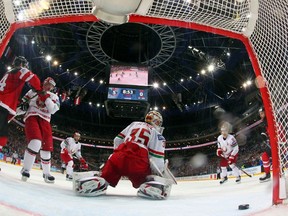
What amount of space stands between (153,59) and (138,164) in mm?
12543

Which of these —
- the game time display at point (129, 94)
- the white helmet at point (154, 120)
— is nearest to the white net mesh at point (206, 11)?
the white helmet at point (154, 120)

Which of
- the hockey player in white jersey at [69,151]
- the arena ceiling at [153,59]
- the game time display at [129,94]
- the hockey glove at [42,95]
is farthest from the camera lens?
the arena ceiling at [153,59]

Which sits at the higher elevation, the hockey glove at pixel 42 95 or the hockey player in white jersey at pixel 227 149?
the hockey player in white jersey at pixel 227 149

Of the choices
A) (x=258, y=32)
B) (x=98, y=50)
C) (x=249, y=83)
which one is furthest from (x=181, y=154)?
(x=258, y=32)

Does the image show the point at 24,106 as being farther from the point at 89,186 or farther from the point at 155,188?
the point at 155,188

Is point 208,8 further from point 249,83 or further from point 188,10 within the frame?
point 249,83

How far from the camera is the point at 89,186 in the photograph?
8.52ft

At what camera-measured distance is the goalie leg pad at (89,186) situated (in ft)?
8.48

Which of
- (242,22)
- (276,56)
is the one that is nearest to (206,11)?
(242,22)

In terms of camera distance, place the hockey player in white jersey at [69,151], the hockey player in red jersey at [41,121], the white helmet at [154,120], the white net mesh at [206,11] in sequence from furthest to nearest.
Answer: the hockey player in white jersey at [69,151], the hockey player in red jersey at [41,121], the white helmet at [154,120], the white net mesh at [206,11]

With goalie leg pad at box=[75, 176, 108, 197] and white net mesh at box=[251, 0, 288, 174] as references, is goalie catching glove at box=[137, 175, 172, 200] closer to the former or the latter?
goalie leg pad at box=[75, 176, 108, 197]

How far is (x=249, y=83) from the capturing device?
1603 cm

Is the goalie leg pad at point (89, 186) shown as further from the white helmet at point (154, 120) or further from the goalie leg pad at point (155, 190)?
the white helmet at point (154, 120)

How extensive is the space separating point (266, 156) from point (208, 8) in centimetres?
447
